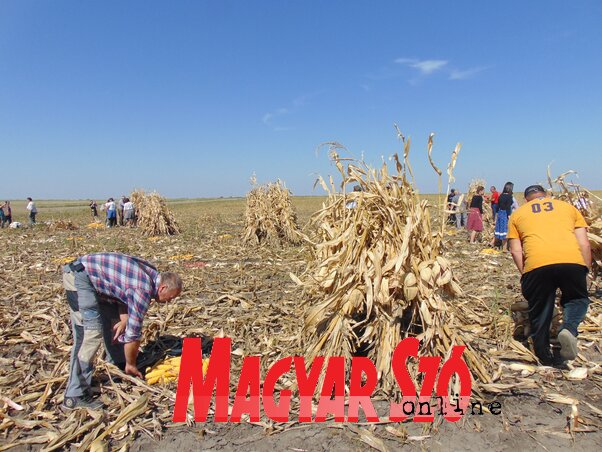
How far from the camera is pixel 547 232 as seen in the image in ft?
13.2

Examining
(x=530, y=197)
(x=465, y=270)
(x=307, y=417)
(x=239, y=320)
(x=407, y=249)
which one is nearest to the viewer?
(x=307, y=417)

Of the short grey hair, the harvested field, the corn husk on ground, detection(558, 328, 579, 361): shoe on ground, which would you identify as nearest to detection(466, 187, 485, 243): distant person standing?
the harvested field

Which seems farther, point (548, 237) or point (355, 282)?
point (548, 237)

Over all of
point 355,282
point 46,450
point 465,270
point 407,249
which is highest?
point 407,249

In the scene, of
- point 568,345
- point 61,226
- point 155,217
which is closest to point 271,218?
point 155,217

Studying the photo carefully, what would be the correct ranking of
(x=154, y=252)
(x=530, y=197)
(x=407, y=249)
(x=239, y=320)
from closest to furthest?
(x=407, y=249)
(x=530, y=197)
(x=239, y=320)
(x=154, y=252)

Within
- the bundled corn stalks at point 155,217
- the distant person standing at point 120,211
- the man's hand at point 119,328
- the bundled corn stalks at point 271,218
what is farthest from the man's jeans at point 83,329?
the distant person standing at point 120,211

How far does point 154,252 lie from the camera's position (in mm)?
12242

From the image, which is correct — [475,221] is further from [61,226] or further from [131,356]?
[61,226]

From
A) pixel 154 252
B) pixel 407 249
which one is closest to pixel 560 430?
pixel 407 249

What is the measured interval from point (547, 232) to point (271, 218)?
927 centimetres

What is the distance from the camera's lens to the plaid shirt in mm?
3619

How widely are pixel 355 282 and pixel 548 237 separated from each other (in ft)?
6.37

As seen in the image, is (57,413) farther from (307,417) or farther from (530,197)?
(530,197)
